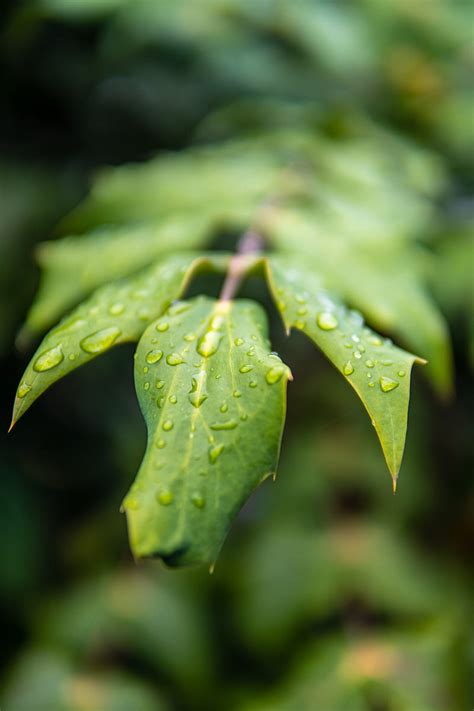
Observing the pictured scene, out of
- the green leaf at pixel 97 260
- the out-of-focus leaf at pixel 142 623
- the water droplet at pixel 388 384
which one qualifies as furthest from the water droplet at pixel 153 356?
the out-of-focus leaf at pixel 142 623

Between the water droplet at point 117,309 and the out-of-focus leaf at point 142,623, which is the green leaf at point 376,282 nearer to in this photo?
the water droplet at point 117,309

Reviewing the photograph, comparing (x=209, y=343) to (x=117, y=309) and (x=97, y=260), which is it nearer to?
(x=117, y=309)

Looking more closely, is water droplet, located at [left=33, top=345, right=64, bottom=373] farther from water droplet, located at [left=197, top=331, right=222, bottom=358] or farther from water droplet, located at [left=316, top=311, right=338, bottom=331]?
water droplet, located at [left=316, top=311, right=338, bottom=331]

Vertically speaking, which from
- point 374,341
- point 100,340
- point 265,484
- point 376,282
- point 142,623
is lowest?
point 265,484

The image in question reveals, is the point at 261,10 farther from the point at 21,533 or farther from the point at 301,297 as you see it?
the point at 21,533

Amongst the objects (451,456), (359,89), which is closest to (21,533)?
(451,456)

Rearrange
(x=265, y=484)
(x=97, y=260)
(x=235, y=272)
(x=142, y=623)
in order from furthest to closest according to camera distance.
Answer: (x=265, y=484) → (x=142, y=623) → (x=97, y=260) → (x=235, y=272)

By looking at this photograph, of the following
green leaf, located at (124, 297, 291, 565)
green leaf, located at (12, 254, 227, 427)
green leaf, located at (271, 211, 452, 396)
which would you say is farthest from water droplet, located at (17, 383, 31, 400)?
green leaf, located at (271, 211, 452, 396)

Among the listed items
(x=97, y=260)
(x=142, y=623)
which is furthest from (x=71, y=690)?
(x=97, y=260)
